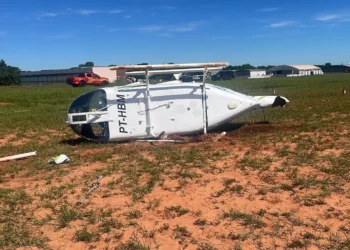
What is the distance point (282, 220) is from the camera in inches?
192

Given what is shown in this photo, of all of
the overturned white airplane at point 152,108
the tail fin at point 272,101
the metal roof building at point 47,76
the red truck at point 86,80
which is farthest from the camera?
the metal roof building at point 47,76

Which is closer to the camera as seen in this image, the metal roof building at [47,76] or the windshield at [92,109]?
the windshield at [92,109]

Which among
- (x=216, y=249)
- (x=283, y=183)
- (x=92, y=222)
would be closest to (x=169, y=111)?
(x=283, y=183)

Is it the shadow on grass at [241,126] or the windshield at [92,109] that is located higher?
the windshield at [92,109]

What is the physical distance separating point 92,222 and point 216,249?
176 cm

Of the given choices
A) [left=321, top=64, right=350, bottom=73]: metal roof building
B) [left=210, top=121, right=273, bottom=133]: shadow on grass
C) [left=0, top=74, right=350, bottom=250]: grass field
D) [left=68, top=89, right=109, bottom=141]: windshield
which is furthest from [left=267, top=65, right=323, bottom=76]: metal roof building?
[left=0, top=74, right=350, bottom=250]: grass field

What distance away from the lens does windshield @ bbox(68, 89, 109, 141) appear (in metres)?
9.71

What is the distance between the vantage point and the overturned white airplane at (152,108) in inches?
381

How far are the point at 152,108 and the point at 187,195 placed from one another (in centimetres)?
426

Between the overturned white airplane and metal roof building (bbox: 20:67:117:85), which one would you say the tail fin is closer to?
the overturned white airplane

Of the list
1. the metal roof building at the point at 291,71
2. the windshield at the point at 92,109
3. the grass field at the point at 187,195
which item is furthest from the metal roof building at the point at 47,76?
the grass field at the point at 187,195

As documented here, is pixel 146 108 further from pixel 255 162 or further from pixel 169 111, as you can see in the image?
pixel 255 162

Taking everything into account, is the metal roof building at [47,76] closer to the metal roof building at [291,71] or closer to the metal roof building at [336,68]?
the metal roof building at [291,71]

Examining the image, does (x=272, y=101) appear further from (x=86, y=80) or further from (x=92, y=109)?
(x=86, y=80)
